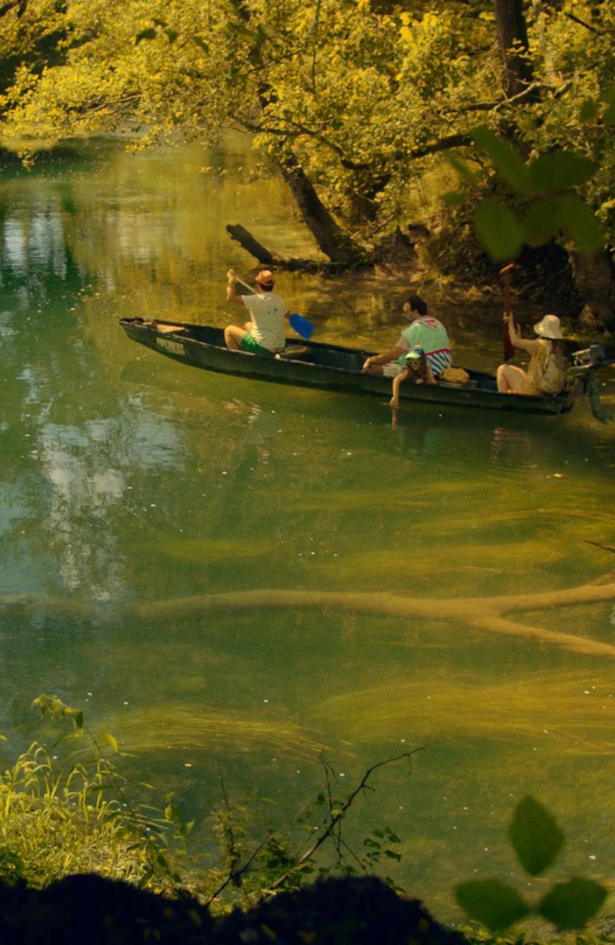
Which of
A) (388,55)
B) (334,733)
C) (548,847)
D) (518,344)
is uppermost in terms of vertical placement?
(388,55)

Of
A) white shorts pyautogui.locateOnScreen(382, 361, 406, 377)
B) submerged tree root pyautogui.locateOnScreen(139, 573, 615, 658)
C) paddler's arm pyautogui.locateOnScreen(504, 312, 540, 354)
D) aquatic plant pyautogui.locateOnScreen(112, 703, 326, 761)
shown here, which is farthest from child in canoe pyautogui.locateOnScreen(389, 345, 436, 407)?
aquatic plant pyautogui.locateOnScreen(112, 703, 326, 761)

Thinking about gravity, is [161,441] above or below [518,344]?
below

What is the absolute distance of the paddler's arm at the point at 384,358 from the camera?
1191cm

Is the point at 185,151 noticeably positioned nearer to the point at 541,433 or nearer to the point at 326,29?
the point at 326,29

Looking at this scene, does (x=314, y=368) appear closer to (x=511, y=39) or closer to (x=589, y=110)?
(x=511, y=39)

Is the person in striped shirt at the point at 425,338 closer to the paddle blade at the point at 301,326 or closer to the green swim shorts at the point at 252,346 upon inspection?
the green swim shorts at the point at 252,346

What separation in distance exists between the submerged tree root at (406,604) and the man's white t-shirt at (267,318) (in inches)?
193

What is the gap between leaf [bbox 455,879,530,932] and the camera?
1.69 meters

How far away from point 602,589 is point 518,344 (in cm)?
349

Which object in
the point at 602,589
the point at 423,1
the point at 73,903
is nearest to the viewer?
the point at 73,903

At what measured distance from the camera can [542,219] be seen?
167cm

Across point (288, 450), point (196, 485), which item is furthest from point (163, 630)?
point (288, 450)

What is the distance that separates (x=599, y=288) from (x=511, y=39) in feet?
9.72

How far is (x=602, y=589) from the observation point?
8.23m
